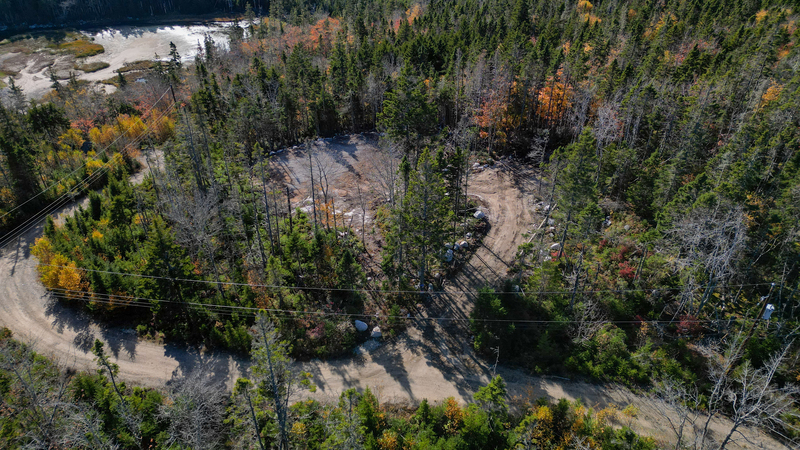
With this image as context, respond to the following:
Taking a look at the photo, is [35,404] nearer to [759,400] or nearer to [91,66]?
[759,400]

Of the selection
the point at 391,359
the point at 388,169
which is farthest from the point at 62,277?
the point at 388,169

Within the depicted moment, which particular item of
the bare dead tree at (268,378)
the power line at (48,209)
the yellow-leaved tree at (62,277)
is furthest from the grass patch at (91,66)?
the bare dead tree at (268,378)

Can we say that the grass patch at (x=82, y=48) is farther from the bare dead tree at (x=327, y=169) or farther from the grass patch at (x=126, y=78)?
the bare dead tree at (x=327, y=169)

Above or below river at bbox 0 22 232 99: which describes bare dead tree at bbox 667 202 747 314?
below

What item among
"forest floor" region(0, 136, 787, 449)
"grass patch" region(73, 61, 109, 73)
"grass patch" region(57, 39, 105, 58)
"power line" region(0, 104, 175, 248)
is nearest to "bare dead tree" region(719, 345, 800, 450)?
"forest floor" region(0, 136, 787, 449)

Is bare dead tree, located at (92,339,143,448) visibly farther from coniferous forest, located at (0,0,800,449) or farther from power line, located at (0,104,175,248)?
power line, located at (0,104,175,248)
